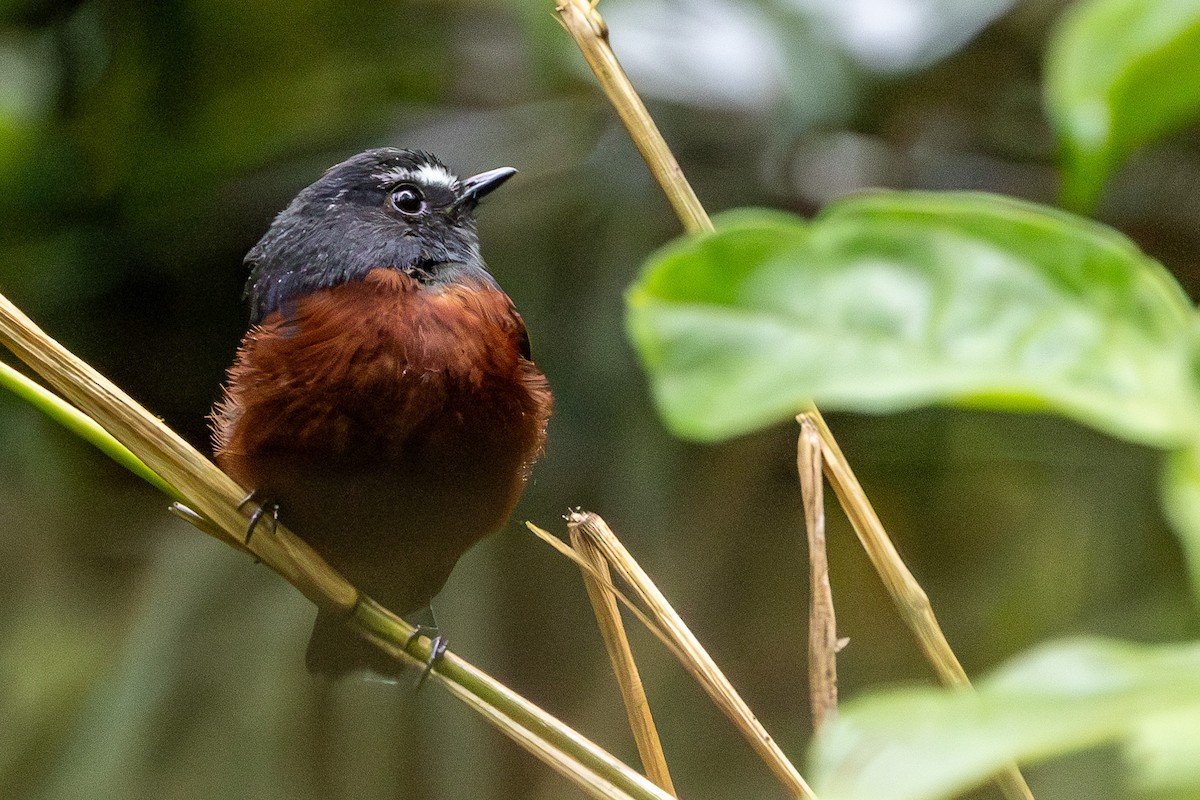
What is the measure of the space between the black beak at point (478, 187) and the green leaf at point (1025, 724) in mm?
1316

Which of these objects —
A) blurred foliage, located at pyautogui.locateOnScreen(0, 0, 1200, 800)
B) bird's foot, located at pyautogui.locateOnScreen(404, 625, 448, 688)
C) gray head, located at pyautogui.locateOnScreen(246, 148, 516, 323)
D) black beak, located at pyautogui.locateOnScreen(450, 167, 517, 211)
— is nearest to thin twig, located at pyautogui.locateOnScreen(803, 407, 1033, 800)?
bird's foot, located at pyautogui.locateOnScreen(404, 625, 448, 688)

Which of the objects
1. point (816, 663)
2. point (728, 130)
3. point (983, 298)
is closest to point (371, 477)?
point (816, 663)

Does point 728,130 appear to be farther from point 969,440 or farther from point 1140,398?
point 1140,398

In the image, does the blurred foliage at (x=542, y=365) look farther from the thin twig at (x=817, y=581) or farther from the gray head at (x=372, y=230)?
the thin twig at (x=817, y=581)

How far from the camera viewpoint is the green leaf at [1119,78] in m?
0.32

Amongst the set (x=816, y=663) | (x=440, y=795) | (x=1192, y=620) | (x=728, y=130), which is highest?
(x=728, y=130)

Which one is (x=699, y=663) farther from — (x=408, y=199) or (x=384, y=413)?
(x=408, y=199)

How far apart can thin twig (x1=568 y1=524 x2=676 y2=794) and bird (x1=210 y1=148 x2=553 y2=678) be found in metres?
0.36

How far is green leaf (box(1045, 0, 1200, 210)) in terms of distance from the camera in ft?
1.04

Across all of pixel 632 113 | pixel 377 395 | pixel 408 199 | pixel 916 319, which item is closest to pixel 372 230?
pixel 408 199

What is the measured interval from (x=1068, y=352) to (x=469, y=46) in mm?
2160

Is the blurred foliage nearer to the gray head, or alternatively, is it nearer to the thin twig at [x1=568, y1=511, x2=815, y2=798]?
the gray head

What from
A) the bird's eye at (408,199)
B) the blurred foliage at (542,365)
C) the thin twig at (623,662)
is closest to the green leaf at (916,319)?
the thin twig at (623,662)

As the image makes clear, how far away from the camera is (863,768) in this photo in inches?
10.3
